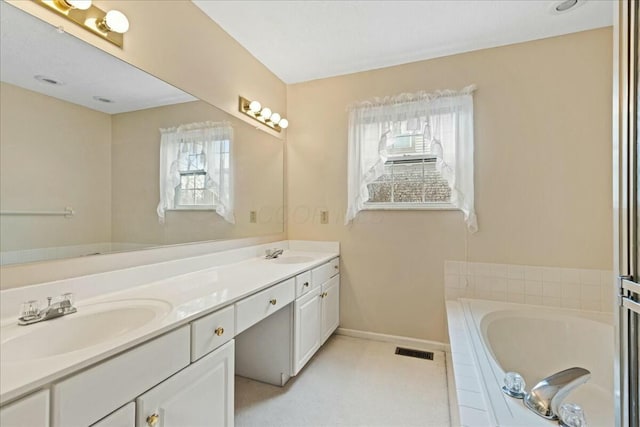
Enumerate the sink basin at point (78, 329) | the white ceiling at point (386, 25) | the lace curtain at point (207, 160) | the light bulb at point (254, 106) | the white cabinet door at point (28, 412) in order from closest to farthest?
the white cabinet door at point (28, 412), the sink basin at point (78, 329), the lace curtain at point (207, 160), the white ceiling at point (386, 25), the light bulb at point (254, 106)

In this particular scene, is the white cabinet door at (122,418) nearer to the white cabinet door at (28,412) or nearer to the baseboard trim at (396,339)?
the white cabinet door at (28,412)

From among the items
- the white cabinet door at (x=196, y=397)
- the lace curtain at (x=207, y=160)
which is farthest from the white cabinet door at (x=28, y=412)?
the lace curtain at (x=207, y=160)

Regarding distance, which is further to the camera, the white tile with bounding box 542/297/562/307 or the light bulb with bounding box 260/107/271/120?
the light bulb with bounding box 260/107/271/120

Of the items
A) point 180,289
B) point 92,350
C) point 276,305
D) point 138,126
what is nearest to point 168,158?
point 138,126

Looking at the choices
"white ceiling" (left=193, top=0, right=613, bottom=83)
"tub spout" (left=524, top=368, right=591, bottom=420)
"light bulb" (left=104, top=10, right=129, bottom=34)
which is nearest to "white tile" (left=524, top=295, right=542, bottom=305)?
"tub spout" (left=524, top=368, right=591, bottom=420)

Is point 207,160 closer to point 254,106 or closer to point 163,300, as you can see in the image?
point 254,106

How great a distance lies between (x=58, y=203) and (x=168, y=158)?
0.63 meters

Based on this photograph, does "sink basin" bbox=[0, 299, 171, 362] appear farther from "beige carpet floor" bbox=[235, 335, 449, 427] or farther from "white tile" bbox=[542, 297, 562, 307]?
"white tile" bbox=[542, 297, 562, 307]

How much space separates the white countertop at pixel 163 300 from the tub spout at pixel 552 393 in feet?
4.00

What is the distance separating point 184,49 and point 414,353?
276 cm

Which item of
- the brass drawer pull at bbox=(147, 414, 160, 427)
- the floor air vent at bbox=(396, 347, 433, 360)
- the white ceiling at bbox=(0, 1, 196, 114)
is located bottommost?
the floor air vent at bbox=(396, 347, 433, 360)

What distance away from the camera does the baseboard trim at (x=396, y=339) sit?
239 centimetres

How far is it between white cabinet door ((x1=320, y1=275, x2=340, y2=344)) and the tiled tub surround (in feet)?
3.06

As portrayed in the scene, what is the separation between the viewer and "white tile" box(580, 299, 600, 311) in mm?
2012
